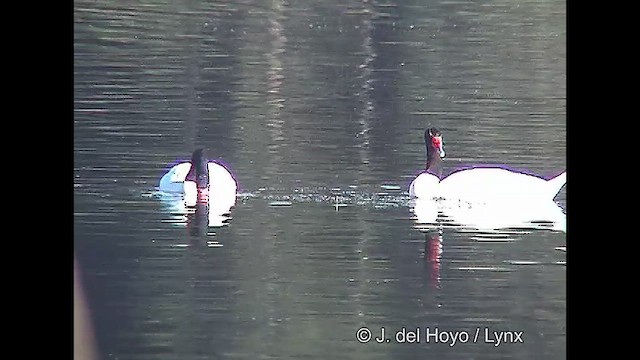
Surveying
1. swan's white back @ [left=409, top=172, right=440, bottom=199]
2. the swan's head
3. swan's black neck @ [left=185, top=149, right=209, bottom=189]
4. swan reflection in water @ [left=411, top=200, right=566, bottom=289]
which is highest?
the swan's head

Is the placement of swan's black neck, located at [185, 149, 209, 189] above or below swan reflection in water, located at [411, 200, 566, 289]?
above

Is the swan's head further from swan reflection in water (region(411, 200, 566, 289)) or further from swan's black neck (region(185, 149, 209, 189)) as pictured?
swan's black neck (region(185, 149, 209, 189))

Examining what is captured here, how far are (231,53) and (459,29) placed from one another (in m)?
0.49

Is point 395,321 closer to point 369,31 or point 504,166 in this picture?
point 504,166

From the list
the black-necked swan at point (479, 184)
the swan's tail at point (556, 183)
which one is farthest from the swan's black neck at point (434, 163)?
the swan's tail at point (556, 183)

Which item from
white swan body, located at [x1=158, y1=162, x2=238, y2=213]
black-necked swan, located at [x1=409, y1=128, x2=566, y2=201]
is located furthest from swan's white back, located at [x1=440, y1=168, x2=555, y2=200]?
white swan body, located at [x1=158, y1=162, x2=238, y2=213]

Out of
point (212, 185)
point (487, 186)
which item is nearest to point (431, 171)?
point (487, 186)

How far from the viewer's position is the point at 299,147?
88.0 inches

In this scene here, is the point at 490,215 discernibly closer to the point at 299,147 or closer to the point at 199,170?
the point at 299,147

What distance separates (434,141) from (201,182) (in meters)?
0.50

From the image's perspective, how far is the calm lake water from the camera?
220 cm

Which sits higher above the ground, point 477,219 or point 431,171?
point 431,171

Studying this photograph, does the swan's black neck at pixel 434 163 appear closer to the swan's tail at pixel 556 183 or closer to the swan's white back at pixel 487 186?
the swan's white back at pixel 487 186

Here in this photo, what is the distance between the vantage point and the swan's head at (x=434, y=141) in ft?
7.25
